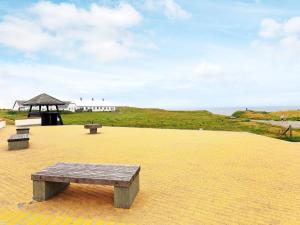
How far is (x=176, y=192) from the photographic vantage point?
5195 millimetres

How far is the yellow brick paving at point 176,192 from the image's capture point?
160 inches

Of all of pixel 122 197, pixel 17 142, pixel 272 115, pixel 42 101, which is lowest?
pixel 122 197

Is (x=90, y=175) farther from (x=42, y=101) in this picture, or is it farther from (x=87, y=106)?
(x=87, y=106)

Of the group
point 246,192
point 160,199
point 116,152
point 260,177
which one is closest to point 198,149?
point 116,152

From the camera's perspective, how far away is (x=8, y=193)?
5.10 m

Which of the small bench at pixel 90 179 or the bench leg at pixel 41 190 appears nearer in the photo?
the small bench at pixel 90 179

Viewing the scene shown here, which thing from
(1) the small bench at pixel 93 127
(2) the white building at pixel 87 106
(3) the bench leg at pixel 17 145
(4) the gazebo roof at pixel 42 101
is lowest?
(3) the bench leg at pixel 17 145

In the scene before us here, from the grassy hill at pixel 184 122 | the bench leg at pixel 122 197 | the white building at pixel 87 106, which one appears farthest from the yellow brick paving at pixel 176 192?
the white building at pixel 87 106

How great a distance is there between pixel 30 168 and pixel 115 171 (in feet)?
11.6

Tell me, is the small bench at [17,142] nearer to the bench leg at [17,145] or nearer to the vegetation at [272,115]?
the bench leg at [17,145]

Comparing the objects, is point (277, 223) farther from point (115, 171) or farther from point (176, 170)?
point (176, 170)

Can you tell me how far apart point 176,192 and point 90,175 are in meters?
1.78

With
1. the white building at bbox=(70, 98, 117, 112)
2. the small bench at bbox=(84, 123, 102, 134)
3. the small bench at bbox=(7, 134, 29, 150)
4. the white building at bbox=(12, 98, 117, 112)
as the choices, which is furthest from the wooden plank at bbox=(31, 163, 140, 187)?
the white building at bbox=(70, 98, 117, 112)

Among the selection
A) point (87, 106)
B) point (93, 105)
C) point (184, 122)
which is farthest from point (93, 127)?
point (93, 105)
